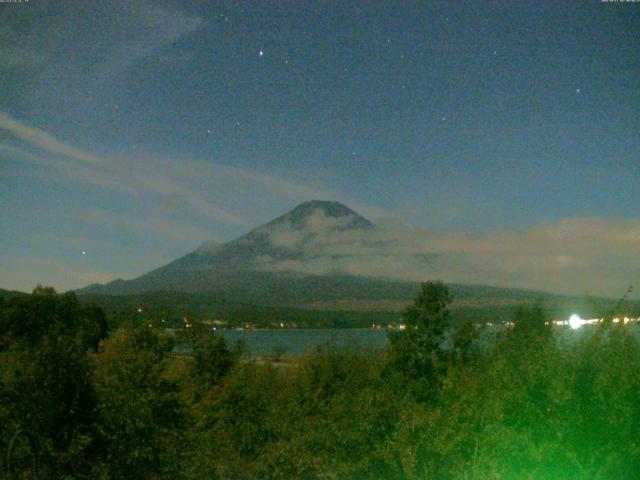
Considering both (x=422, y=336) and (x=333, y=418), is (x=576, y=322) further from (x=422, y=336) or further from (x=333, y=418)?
(x=422, y=336)

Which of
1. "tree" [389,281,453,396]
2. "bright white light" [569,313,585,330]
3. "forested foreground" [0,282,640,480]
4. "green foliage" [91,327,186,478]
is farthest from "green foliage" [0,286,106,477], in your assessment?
"tree" [389,281,453,396]

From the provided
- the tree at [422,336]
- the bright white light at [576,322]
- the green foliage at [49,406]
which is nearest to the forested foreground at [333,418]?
the green foliage at [49,406]

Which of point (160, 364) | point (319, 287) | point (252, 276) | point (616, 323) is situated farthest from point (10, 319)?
point (252, 276)

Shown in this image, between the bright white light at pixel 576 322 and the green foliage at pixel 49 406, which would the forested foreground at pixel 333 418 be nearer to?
the green foliage at pixel 49 406

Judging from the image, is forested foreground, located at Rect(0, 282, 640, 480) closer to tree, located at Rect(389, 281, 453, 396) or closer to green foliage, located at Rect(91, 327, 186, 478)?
green foliage, located at Rect(91, 327, 186, 478)

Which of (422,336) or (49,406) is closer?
(49,406)

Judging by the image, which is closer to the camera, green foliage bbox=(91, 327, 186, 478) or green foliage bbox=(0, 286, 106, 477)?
green foliage bbox=(0, 286, 106, 477)

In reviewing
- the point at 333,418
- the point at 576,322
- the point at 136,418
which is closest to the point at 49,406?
the point at 136,418

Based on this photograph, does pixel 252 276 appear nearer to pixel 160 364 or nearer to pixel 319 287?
pixel 319 287
